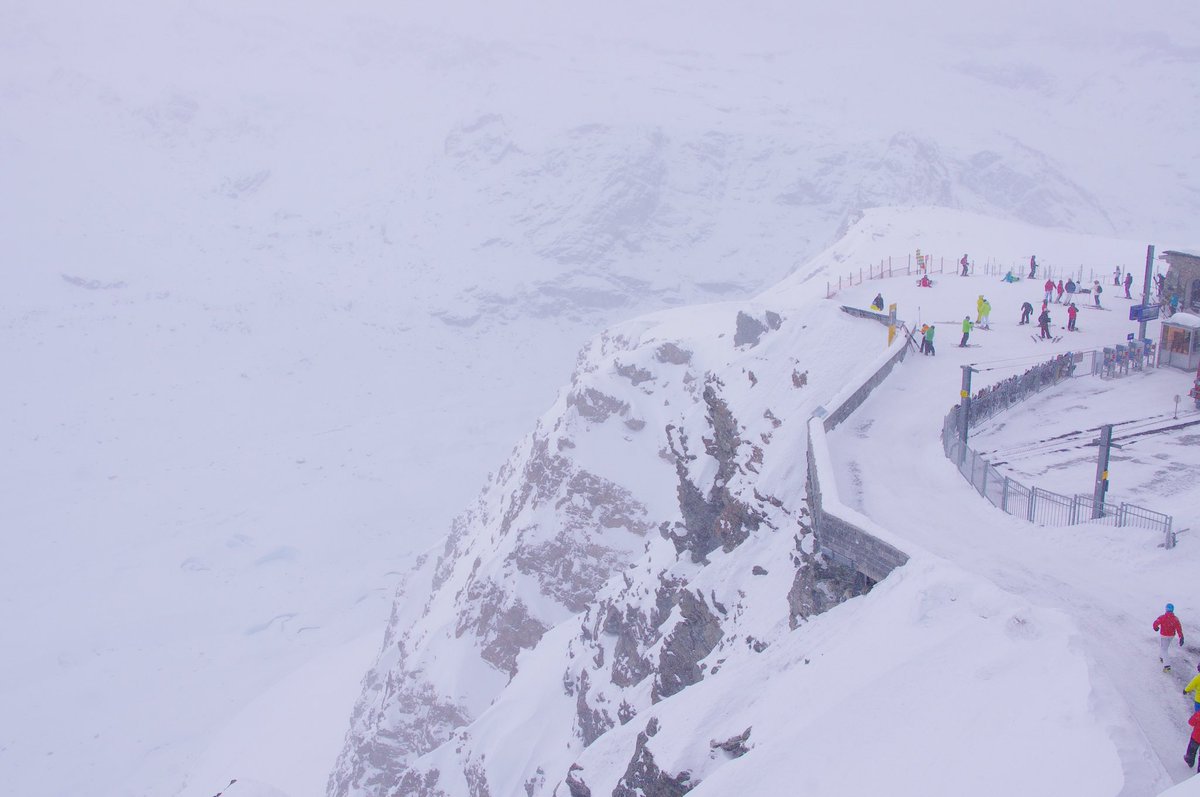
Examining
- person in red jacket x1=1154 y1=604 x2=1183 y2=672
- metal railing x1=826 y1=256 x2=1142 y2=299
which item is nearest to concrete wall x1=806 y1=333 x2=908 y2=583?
person in red jacket x1=1154 y1=604 x2=1183 y2=672

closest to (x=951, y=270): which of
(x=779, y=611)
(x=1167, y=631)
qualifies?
(x=779, y=611)

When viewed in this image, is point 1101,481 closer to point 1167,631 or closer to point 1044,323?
point 1167,631

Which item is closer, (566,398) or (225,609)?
(566,398)

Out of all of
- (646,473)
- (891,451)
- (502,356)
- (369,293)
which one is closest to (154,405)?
(369,293)

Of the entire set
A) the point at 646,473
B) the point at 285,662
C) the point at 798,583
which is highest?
the point at 798,583

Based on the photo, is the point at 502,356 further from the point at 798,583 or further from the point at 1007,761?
the point at 1007,761
